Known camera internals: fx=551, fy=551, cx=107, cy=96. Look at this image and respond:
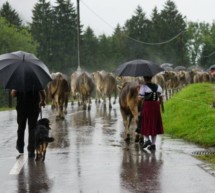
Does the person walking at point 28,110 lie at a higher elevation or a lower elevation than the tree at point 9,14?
lower

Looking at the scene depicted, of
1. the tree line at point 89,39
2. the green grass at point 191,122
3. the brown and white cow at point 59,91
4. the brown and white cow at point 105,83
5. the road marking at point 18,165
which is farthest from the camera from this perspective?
the tree line at point 89,39

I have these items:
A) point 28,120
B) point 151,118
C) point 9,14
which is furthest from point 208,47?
point 28,120

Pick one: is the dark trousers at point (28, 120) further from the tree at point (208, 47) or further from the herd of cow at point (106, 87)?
the tree at point (208, 47)

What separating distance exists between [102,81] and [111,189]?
2191cm

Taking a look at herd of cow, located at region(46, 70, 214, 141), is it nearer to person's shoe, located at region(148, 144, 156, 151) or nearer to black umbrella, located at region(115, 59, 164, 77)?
black umbrella, located at region(115, 59, 164, 77)

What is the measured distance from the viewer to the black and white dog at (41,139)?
1063cm

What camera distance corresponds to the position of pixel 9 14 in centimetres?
10106

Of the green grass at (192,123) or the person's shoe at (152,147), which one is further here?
the green grass at (192,123)

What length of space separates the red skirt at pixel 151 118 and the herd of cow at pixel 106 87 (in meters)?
1.01

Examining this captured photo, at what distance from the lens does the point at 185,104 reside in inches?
801

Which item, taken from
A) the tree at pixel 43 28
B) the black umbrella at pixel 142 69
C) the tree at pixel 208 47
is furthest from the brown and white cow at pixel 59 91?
the tree at pixel 208 47

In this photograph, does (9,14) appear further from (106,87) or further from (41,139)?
(41,139)

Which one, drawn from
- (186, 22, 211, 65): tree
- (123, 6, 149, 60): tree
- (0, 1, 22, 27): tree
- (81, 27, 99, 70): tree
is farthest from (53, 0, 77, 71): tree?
(186, 22, 211, 65): tree

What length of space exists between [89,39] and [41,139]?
102185 millimetres
